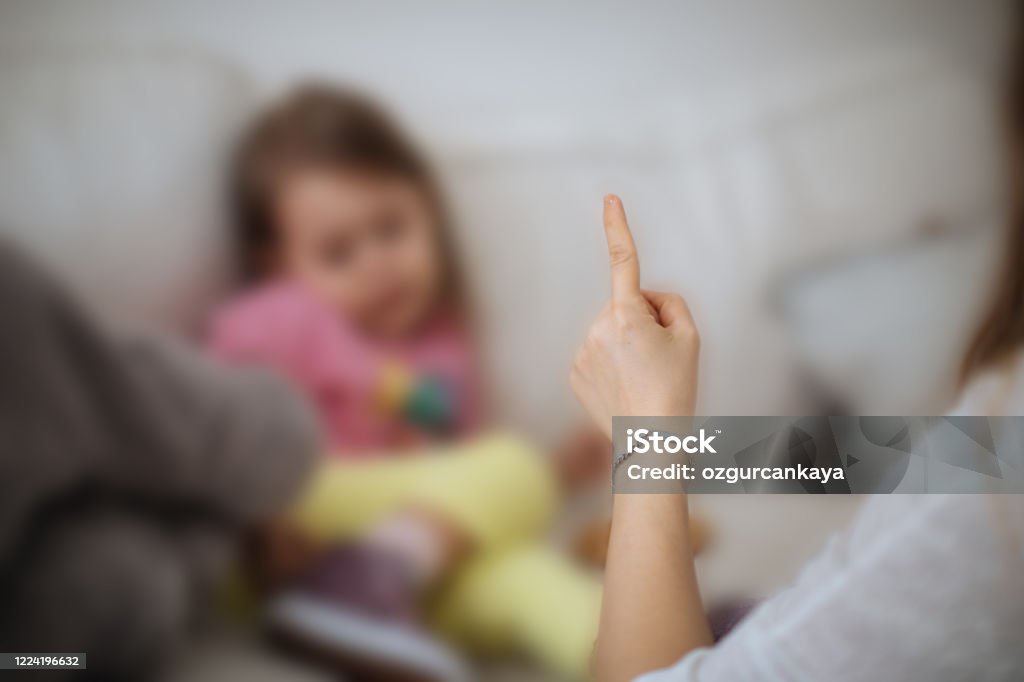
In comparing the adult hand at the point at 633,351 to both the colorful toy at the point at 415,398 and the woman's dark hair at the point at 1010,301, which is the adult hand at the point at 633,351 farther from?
the colorful toy at the point at 415,398

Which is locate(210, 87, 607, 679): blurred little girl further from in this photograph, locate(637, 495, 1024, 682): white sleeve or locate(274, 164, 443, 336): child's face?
locate(637, 495, 1024, 682): white sleeve

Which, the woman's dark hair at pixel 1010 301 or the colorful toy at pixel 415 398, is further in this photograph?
the colorful toy at pixel 415 398

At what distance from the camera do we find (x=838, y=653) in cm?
27

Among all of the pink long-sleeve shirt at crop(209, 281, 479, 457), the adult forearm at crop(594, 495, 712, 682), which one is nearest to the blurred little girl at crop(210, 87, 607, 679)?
the pink long-sleeve shirt at crop(209, 281, 479, 457)

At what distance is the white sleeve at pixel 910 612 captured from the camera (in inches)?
10.1

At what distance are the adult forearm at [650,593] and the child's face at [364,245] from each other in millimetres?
350

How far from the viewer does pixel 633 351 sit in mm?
313

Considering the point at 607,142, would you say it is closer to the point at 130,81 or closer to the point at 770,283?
the point at 770,283

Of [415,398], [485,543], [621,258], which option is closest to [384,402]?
[415,398]

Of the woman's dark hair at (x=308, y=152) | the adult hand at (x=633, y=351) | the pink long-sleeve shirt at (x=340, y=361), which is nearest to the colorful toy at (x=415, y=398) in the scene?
the pink long-sleeve shirt at (x=340, y=361)

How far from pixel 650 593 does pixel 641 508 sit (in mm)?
30

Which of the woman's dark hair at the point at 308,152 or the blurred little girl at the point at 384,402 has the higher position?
the woman's dark hair at the point at 308,152

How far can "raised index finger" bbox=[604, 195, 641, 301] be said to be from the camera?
1.05 ft

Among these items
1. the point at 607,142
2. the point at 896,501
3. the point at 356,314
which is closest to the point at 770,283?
the point at 607,142
